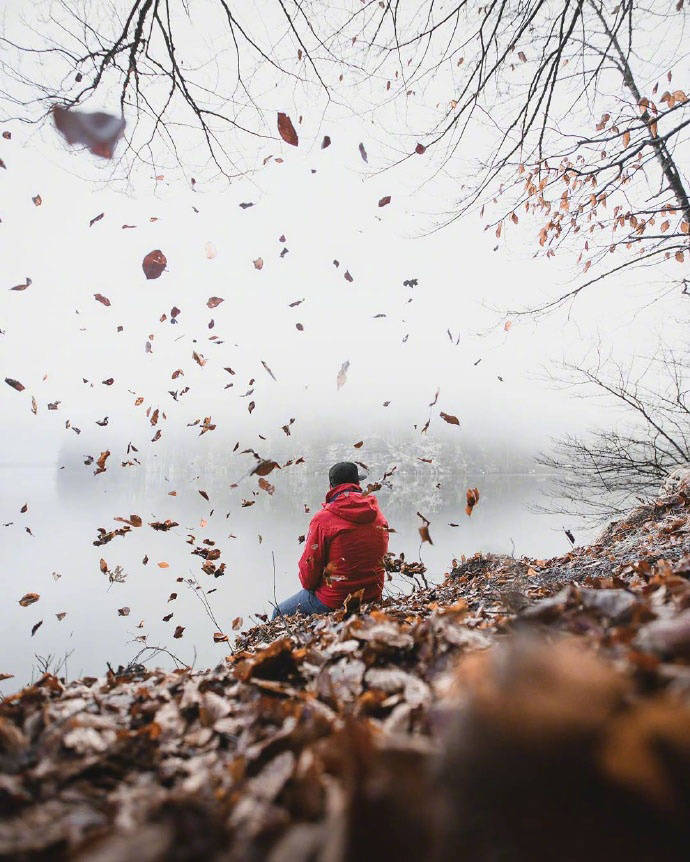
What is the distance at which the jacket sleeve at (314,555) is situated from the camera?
4391 mm

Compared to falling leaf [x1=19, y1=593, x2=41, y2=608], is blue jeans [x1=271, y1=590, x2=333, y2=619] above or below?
below

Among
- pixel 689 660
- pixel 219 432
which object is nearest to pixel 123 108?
pixel 689 660

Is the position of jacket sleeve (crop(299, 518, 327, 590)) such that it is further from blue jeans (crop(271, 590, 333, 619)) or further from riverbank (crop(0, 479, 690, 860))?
riverbank (crop(0, 479, 690, 860))

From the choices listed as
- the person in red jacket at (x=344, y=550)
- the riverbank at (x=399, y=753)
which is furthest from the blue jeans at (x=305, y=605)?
the riverbank at (x=399, y=753)

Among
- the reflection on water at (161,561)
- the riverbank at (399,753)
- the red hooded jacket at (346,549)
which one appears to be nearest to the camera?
the riverbank at (399,753)

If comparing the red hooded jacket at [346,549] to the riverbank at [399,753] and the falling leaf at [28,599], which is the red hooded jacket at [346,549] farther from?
the falling leaf at [28,599]

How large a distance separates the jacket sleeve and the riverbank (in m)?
2.96

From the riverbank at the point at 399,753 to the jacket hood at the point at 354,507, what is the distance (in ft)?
9.56

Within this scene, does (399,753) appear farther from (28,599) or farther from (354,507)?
(28,599)

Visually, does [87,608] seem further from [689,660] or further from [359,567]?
[689,660]

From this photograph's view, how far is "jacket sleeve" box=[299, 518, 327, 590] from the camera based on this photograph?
14.4ft

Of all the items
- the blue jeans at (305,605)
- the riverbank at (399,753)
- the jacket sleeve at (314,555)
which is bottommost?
the riverbank at (399,753)

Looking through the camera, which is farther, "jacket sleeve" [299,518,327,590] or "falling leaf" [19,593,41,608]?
"falling leaf" [19,593,41,608]

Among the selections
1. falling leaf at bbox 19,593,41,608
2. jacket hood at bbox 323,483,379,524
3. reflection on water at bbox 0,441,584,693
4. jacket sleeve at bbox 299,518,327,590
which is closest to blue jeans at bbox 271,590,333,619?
jacket sleeve at bbox 299,518,327,590
